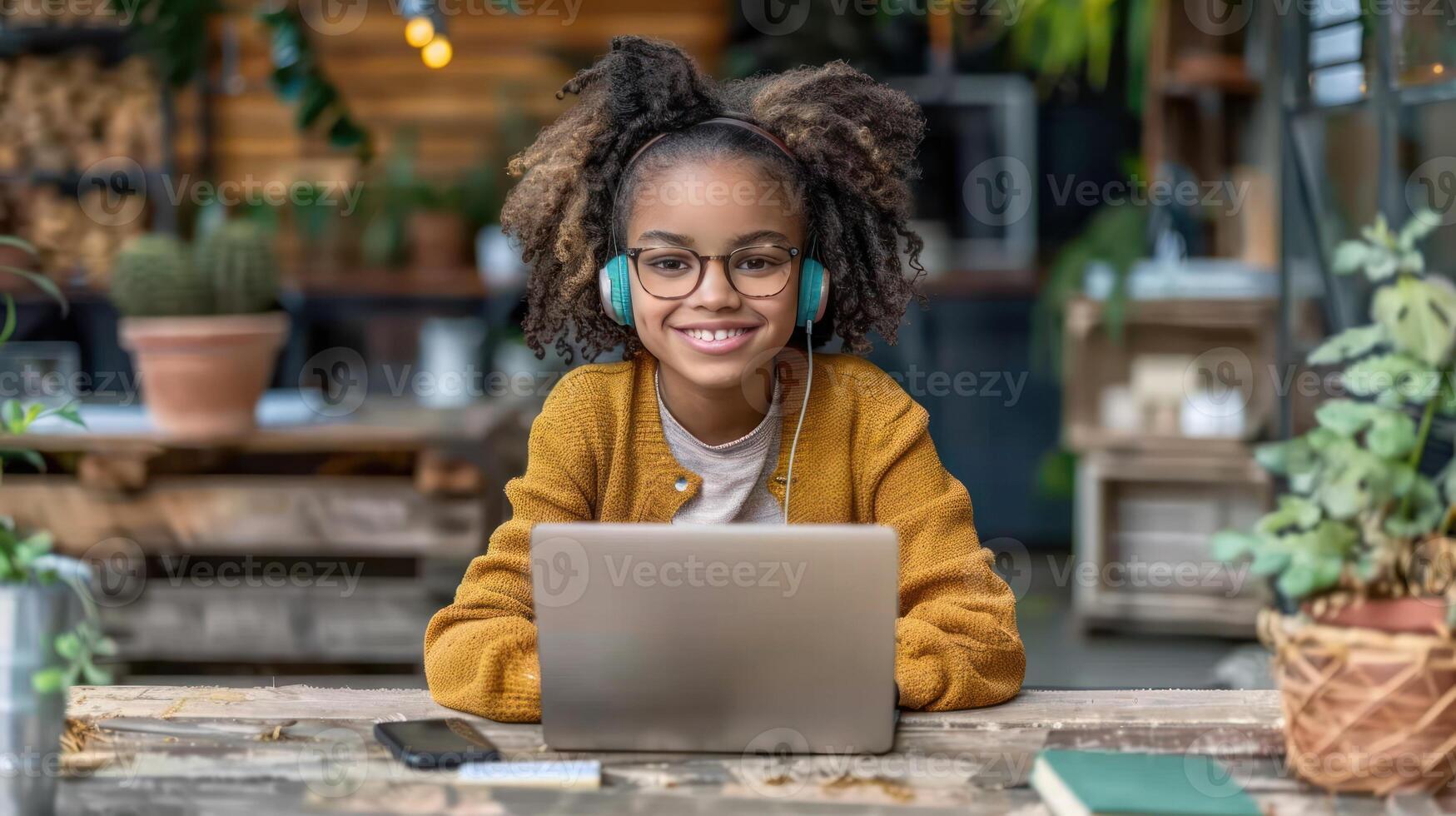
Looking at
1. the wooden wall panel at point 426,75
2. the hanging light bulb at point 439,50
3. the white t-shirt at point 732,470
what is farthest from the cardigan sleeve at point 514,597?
the wooden wall panel at point 426,75

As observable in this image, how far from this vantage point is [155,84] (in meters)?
4.74

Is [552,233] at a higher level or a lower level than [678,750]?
higher

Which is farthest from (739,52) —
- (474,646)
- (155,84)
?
(474,646)

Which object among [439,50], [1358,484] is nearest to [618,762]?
[1358,484]

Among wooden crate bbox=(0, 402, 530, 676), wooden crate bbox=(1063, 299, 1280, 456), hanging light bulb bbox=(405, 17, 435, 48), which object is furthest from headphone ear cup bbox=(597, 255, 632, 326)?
wooden crate bbox=(1063, 299, 1280, 456)

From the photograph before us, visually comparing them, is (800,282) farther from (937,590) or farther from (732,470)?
(937,590)

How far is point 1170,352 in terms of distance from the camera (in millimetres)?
4051

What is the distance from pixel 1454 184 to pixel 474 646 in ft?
6.93

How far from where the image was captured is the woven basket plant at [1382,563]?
1042 mm

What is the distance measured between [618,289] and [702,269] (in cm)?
10

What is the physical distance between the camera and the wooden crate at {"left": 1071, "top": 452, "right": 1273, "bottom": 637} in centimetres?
A: 386

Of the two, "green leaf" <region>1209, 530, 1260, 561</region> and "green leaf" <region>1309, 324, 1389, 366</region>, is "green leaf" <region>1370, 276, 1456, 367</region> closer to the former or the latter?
"green leaf" <region>1309, 324, 1389, 366</region>

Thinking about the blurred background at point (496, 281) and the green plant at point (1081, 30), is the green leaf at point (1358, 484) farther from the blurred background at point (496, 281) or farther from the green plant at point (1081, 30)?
the green plant at point (1081, 30)

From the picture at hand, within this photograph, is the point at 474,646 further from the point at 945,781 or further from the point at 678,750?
the point at 945,781
